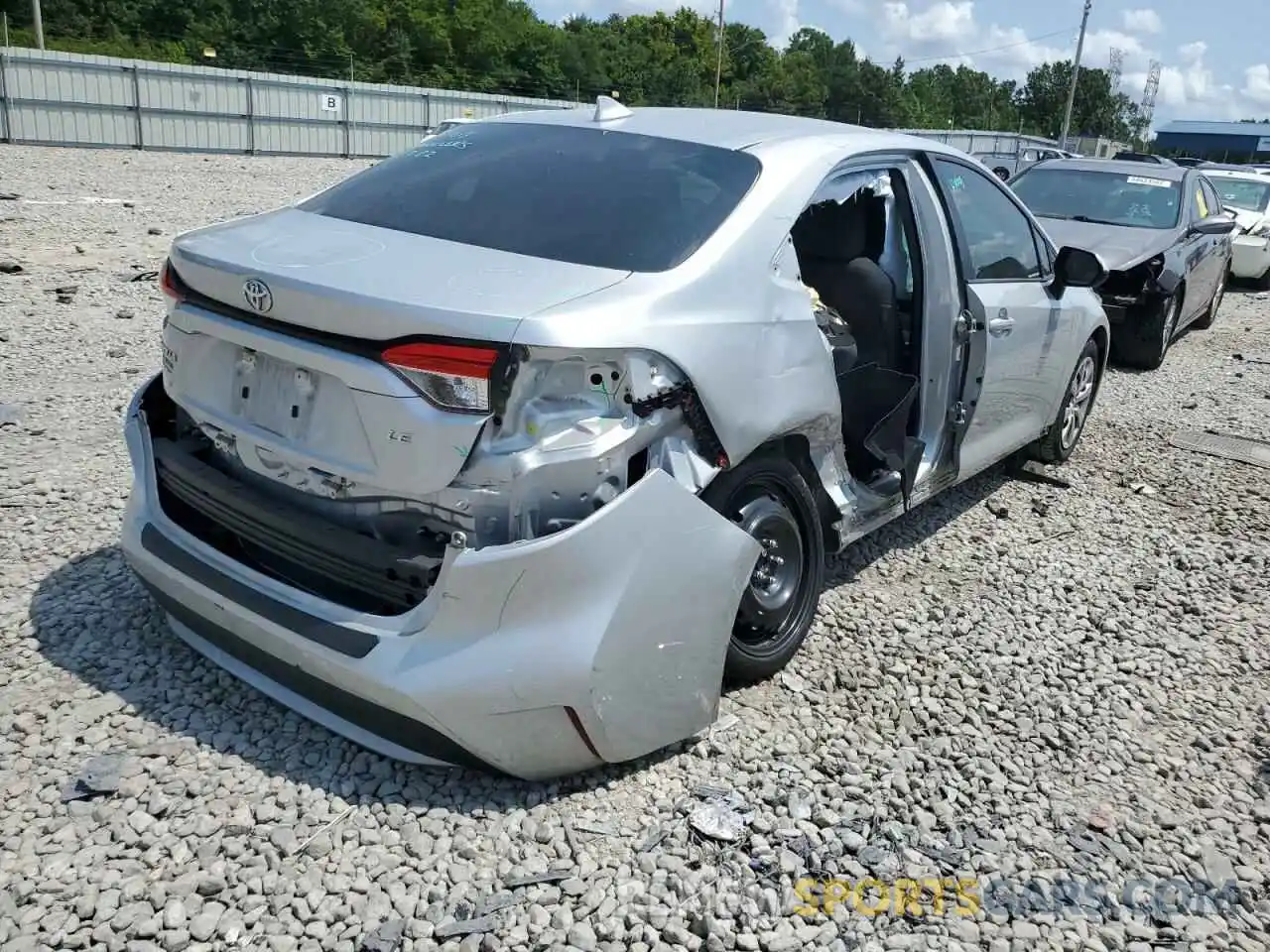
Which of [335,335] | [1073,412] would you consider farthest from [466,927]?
[1073,412]

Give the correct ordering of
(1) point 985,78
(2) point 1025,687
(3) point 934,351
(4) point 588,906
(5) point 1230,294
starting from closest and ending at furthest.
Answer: (4) point 588,906 < (2) point 1025,687 < (3) point 934,351 < (5) point 1230,294 < (1) point 985,78

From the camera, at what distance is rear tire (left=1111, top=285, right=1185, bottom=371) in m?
9.00

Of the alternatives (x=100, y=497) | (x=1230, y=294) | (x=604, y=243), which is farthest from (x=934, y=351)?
(x=1230, y=294)

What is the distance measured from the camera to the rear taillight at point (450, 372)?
2.54 meters

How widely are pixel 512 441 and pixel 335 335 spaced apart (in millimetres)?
536

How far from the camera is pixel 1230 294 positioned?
14703 mm

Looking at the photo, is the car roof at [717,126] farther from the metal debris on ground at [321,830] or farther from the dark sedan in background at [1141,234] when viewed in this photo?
the dark sedan in background at [1141,234]

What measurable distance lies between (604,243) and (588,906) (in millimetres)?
1776

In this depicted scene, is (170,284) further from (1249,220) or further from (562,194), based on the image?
(1249,220)

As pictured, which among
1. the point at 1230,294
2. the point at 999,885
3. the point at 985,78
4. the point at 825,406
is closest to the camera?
the point at 999,885

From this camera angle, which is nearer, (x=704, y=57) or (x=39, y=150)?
(x=39, y=150)

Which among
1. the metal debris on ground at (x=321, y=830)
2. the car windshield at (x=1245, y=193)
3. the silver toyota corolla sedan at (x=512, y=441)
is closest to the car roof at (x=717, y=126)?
the silver toyota corolla sedan at (x=512, y=441)

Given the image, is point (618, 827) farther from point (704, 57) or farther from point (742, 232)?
point (704, 57)

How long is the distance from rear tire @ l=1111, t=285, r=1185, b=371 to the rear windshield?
6.78 meters
